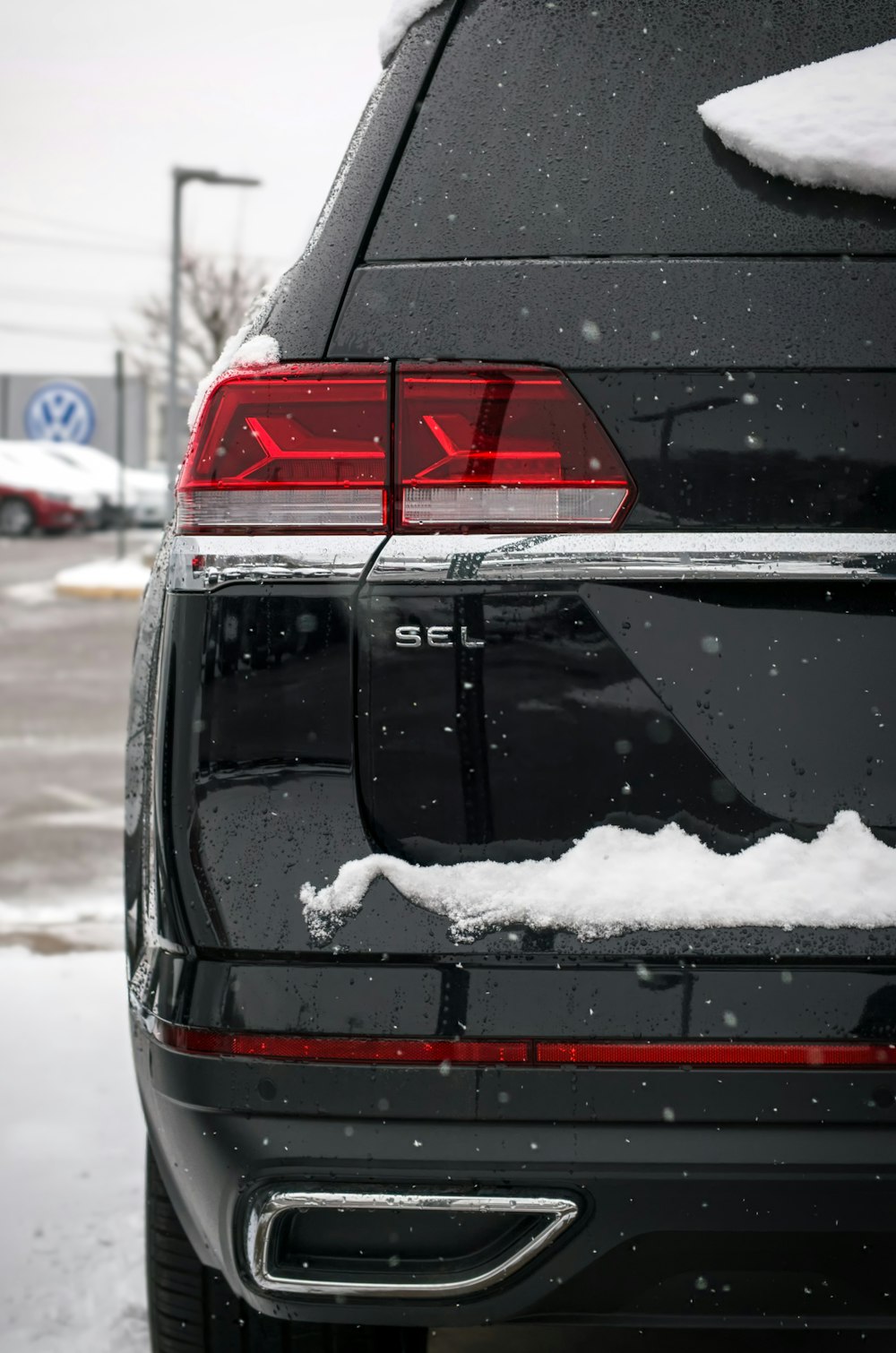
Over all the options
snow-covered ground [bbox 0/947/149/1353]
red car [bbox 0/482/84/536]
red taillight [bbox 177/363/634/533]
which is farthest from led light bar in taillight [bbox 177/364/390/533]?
red car [bbox 0/482/84/536]

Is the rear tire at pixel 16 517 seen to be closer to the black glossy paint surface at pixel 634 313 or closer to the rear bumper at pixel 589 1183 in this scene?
the black glossy paint surface at pixel 634 313

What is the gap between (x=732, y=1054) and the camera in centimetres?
150

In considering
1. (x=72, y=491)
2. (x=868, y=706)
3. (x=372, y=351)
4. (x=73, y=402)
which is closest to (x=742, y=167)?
(x=372, y=351)

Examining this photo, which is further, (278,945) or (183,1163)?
(183,1163)

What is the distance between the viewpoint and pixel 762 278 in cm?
158

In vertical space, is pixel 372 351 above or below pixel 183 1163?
above

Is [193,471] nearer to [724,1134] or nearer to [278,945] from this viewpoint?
[278,945]

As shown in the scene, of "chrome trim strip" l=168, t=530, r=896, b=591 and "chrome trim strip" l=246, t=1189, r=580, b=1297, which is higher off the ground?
"chrome trim strip" l=168, t=530, r=896, b=591

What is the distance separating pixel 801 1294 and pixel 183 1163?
69 centimetres

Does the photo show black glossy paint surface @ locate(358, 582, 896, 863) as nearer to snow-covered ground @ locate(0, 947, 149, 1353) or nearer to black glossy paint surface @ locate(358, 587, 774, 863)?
black glossy paint surface @ locate(358, 587, 774, 863)

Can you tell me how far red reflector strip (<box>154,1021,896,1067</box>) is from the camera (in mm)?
1496

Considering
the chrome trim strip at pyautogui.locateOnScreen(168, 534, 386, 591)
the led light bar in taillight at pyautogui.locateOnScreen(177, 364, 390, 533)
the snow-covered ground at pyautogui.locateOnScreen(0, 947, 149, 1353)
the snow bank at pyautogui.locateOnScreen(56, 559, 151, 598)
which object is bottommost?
the snow-covered ground at pyautogui.locateOnScreen(0, 947, 149, 1353)

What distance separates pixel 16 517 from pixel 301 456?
29.7 metres

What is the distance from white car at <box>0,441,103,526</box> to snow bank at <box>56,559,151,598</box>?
954cm
